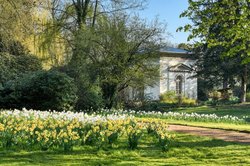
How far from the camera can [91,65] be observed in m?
22.1

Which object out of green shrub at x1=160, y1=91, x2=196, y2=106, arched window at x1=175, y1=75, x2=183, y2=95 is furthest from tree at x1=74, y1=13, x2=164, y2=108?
arched window at x1=175, y1=75, x2=183, y2=95

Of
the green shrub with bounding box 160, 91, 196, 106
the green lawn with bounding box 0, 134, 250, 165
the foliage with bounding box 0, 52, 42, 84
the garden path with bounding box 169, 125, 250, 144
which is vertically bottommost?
the green lawn with bounding box 0, 134, 250, 165

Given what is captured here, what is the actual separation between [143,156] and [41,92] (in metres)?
12.0

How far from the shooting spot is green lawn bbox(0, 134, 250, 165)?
752cm

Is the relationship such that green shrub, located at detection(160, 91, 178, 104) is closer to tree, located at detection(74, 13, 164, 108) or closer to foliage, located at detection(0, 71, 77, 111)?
tree, located at detection(74, 13, 164, 108)

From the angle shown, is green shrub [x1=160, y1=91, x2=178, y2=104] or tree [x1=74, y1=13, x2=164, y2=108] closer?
tree [x1=74, y1=13, x2=164, y2=108]

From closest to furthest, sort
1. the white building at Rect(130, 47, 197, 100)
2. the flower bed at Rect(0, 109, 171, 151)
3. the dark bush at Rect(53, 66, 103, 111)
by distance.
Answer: the flower bed at Rect(0, 109, 171, 151), the dark bush at Rect(53, 66, 103, 111), the white building at Rect(130, 47, 197, 100)

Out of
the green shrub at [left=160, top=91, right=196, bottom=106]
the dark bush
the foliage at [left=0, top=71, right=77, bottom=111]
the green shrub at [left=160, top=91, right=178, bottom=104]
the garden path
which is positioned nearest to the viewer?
the garden path

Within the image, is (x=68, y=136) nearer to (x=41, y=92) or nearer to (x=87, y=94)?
(x=41, y=92)

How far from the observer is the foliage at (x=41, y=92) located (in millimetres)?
19094

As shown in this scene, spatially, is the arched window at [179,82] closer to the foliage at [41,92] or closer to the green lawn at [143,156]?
the foliage at [41,92]

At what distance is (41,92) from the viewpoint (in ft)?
63.4

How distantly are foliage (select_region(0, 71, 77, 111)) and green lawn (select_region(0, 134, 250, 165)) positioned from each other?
1014cm

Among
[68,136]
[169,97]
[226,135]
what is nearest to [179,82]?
[169,97]
